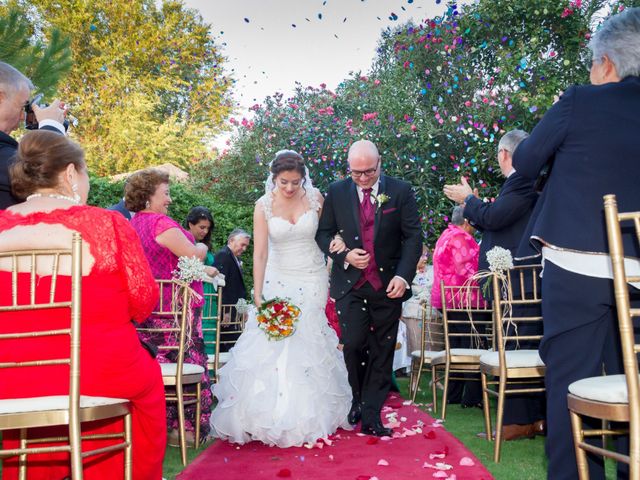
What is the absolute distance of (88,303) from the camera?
262 centimetres

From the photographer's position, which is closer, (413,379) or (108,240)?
(108,240)

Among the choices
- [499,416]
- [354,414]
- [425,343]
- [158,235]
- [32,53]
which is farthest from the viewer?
[32,53]

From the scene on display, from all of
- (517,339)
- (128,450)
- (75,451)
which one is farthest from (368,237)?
(75,451)

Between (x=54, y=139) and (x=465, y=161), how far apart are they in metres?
9.06

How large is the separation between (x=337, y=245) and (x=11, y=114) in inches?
95.3

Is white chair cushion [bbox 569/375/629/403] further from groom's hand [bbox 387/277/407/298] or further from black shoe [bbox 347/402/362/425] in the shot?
black shoe [bbox 347/402/362/425]

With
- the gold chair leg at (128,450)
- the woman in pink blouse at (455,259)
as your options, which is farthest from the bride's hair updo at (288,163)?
the gold chair leg at (128,450)

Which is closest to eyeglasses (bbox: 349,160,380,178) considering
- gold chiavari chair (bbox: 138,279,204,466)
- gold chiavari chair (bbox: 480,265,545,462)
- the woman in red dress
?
gold chiavari chair (bbox: 480,265,545,462)

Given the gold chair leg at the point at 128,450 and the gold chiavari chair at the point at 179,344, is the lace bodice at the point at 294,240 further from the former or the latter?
the gold chair leg at the point at 128,450

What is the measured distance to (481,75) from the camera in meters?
12.2

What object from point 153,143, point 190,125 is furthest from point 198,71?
point 153,143

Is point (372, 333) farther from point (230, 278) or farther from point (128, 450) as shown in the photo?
point (230, 278)

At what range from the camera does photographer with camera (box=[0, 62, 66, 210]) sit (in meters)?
3.46

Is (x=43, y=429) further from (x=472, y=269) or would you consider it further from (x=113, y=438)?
(x=472, y=269)
